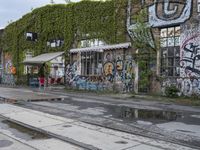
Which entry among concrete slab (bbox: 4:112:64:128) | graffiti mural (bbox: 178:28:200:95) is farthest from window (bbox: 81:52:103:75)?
concrete slab (bbox: 4:112:64:128)

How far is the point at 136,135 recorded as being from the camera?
9344 millimetres

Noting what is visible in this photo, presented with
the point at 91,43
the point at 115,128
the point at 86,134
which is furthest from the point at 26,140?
the point at 91,43

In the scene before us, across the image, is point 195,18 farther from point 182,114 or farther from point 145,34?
point 182,114

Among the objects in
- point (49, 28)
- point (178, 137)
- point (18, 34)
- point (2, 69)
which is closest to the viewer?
point (178, 137)

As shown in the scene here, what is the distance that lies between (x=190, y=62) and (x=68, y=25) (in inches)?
590

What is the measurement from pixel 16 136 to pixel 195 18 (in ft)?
52.8

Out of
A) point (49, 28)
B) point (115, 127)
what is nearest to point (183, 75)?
point (115, 127)

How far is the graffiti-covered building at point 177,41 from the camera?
2177 centimetres

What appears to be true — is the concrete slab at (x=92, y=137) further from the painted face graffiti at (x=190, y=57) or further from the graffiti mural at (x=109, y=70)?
the graffiti mural at (x=109, y=70)

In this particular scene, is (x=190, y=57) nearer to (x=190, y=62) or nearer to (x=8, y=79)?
(x=190, y=62)

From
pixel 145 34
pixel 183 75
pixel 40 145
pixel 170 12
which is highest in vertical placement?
pixel 170 12

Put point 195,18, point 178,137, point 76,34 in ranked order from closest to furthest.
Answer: point 178,137 → point 195,18 → point 76,34

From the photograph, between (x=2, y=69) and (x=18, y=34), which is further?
(x=2, y=69)

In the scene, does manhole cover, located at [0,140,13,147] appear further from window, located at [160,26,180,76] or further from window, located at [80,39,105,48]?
window, located at [80,39,105,48]
